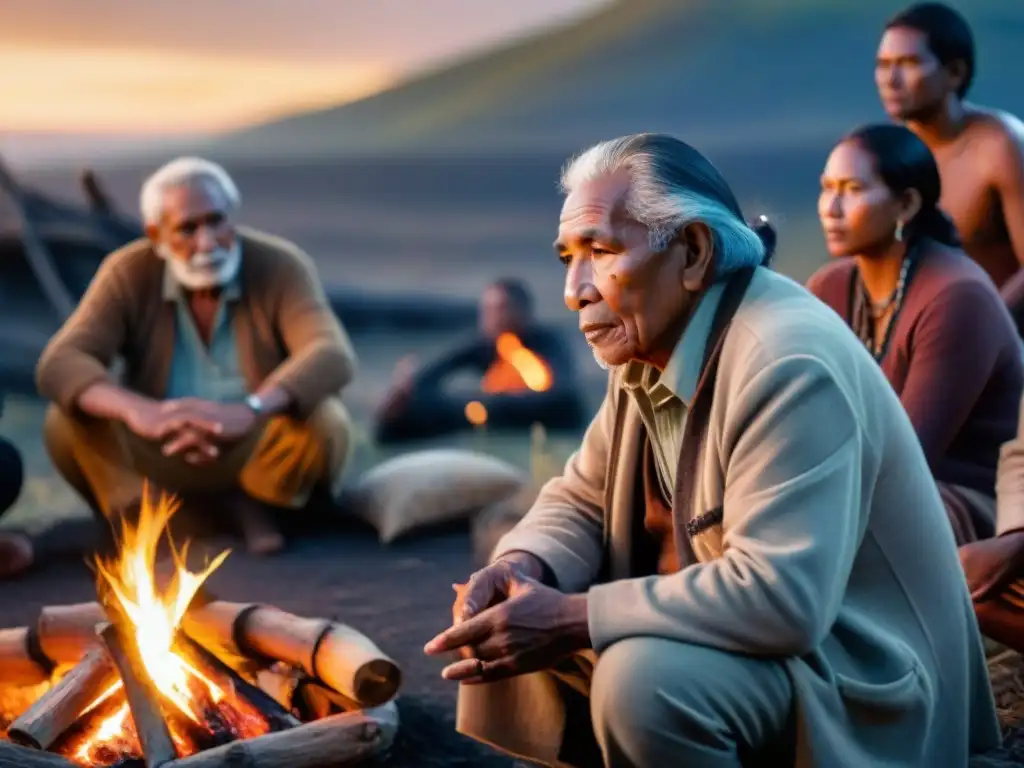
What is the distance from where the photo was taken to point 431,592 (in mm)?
5590

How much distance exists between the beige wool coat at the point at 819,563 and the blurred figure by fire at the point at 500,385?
506 centimetres

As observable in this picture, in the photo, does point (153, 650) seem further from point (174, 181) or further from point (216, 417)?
point (174, 181)

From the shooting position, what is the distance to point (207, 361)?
6168 mm

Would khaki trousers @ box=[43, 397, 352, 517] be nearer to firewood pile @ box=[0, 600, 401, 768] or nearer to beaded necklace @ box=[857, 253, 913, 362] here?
firewood pile @ box=[0, 600, 401, 768]

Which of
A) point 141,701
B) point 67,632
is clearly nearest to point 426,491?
point 67,632

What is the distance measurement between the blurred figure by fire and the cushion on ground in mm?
1543

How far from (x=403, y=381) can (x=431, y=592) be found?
2932 mm

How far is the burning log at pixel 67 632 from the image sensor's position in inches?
162

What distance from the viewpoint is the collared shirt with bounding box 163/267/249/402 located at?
614 centimetres

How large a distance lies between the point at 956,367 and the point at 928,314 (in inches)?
7.1

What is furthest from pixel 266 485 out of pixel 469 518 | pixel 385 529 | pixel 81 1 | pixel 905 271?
pixel 81 1

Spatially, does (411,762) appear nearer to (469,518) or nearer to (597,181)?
(597,181)

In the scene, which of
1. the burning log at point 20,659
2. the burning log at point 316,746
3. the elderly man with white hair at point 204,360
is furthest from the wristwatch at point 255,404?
the burning log at point 316,746

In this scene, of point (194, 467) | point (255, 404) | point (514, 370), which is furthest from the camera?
point (514, 370)
